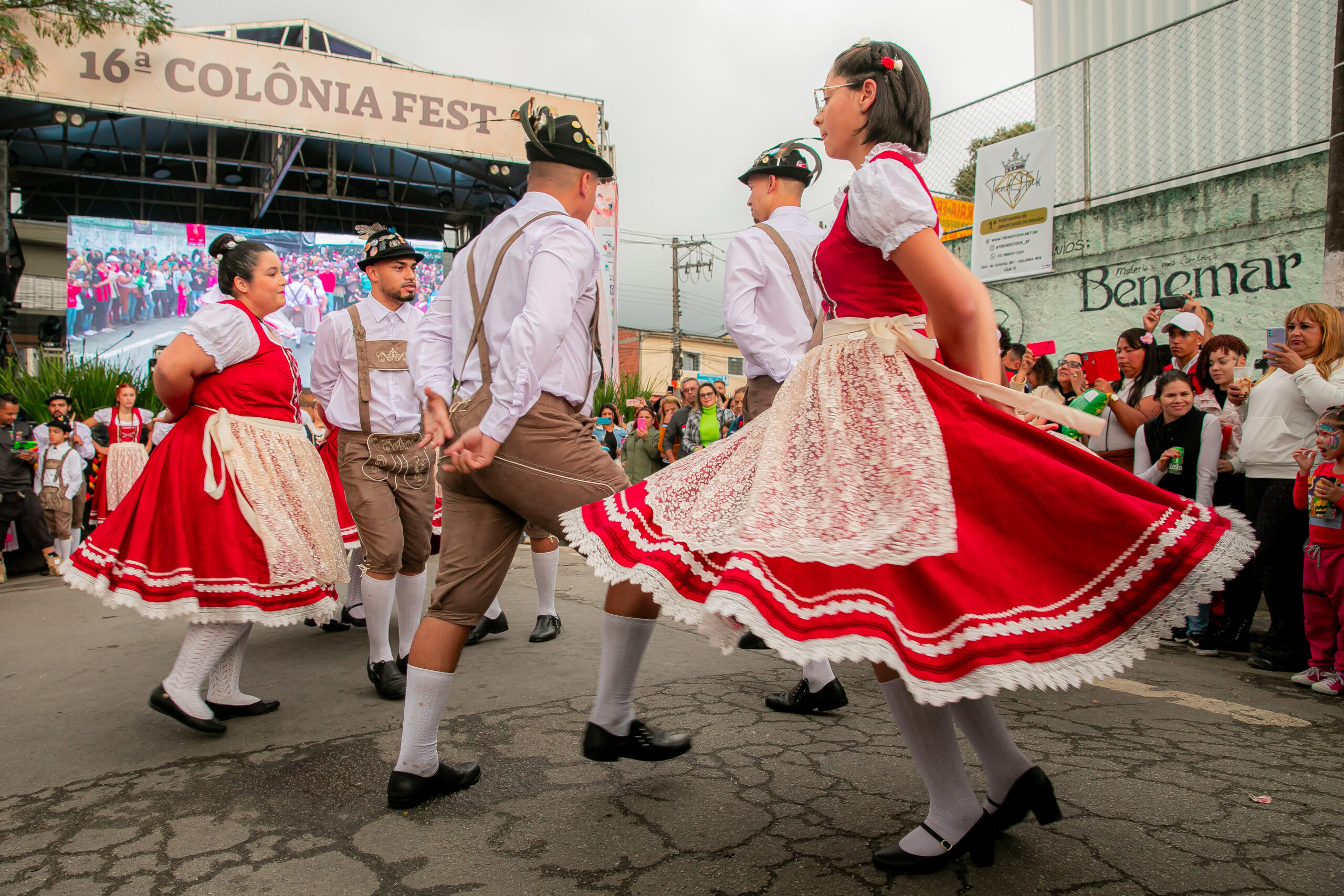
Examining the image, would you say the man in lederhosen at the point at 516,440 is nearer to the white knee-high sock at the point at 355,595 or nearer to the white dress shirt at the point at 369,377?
the white dress shirt at the point at 369,377

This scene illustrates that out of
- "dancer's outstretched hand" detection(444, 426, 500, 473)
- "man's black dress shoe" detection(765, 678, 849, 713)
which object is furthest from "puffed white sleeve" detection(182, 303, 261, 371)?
"man's black dress shoe" detection(765, 678, 849, 713)

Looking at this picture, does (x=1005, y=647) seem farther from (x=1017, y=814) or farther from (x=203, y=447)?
(x=203, y=447)

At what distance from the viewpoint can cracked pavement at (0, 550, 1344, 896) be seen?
6.85 ft

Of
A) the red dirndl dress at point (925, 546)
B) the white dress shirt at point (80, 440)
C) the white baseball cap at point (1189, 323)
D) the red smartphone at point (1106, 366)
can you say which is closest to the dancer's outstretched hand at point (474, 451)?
the red dirndl dress at point (925, 546)

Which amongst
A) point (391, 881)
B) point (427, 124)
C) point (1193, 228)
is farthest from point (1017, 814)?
point (427, 124)

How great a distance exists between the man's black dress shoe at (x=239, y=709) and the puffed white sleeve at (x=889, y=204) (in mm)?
3014

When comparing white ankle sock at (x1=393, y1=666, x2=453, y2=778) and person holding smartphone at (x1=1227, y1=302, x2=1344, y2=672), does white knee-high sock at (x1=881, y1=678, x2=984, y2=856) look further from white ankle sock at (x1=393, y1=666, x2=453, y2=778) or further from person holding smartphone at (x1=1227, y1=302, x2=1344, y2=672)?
person holding smartphone at (x1=1227, y1=302, x2=1344, y2=672)

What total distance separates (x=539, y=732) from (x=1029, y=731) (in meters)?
1.73

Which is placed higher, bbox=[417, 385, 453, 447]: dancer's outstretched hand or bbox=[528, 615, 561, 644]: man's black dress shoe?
bbox=[417, 385, 453, 447]: dancer's outstretched hand

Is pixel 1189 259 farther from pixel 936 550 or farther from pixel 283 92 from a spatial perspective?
pixel 283 92

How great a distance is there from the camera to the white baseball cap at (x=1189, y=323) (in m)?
5.81

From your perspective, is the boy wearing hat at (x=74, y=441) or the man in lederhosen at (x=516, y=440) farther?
the boy wearing hat at (x=74, y=441)

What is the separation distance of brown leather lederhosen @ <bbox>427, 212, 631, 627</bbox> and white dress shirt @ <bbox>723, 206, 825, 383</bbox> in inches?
49.7

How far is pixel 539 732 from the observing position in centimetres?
317
